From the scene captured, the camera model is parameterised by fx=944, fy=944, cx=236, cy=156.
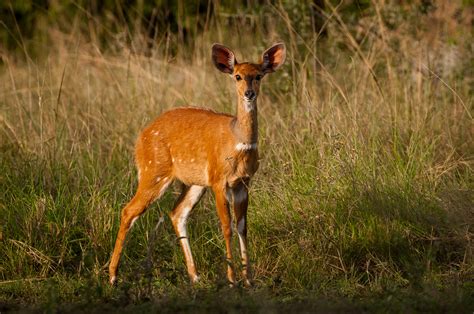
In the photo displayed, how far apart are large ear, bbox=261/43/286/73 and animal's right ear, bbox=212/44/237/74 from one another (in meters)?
0.25

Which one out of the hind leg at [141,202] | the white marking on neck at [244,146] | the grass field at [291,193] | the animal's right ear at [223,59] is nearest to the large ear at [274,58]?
the animal's right ear at [223,59]

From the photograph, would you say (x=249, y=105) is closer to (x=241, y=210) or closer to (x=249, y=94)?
(x=249, y=94)

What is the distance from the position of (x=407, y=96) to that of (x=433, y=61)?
0.67 metres

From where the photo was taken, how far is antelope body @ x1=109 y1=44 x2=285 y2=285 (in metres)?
6.79

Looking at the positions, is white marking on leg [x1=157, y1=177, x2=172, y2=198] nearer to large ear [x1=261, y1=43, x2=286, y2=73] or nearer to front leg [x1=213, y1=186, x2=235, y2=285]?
front leg [x1=213, y1=186, x2=235, y2=285]

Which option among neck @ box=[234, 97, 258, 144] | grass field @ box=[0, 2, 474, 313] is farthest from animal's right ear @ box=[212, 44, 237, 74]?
grass field @ box=[0, 2, 474, 313]

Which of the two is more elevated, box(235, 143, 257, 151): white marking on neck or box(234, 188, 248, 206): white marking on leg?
box(235, 143, 257, 151): white marking on neck

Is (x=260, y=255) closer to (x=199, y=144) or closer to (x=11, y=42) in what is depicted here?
(x=199, y=144)

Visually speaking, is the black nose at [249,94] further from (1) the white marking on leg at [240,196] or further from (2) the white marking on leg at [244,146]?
(1) the white marking on leg at [240,196]

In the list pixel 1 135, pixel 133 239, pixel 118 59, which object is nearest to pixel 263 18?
Result: pixel 118 59

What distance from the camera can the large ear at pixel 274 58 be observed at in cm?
719

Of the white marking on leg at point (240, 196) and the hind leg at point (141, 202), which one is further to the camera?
the hind leg at point (141, 202)

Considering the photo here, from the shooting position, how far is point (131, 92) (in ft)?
33.3

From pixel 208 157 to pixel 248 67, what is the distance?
74 cm
